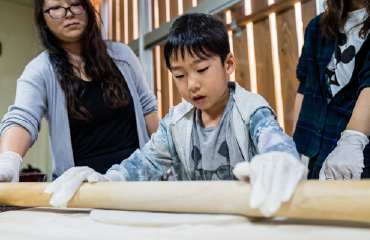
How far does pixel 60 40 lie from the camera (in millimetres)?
1499

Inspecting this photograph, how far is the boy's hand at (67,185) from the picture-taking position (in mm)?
879

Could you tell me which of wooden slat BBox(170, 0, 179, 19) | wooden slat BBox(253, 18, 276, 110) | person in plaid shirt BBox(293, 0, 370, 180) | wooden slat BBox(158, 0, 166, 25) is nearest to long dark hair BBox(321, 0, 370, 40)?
person in plaid shirt BBox(293, 0, 370, 180)

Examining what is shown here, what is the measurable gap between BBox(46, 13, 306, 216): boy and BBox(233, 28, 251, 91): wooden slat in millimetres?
1071

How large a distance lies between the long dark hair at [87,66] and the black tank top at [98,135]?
1.1 inches

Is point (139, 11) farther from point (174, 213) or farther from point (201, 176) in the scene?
point (174, 213)

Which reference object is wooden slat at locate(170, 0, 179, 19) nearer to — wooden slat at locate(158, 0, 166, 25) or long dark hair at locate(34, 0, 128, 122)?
wooden slat at locate(158, 0, 166, 25)

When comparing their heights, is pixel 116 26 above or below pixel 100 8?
below

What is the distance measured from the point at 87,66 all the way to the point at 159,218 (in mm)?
960

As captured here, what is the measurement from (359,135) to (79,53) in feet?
3.85

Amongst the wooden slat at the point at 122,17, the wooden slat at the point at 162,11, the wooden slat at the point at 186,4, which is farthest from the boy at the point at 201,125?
the wooden slat at the point at 122,17

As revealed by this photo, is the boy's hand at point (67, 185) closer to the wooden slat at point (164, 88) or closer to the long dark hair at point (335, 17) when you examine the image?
the long dark hair at point (335, 17)

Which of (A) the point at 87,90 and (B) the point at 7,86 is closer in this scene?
(A) the point at 87,90

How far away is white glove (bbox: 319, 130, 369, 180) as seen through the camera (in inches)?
38.9

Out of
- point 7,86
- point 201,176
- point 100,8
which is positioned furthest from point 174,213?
point 7,86
